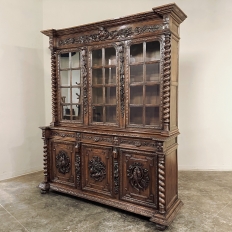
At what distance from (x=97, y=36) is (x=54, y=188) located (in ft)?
7.09

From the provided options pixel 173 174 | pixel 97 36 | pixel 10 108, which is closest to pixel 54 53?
pixel 97 36

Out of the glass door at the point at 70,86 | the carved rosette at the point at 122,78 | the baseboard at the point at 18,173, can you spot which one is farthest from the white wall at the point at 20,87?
the carved rosette at the point at 122,78

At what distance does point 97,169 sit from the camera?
2.99 meters

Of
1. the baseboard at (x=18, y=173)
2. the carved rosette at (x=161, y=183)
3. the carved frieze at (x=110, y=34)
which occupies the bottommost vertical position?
the baseboard at (x=18, y=173)

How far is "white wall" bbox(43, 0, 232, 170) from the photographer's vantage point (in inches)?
166

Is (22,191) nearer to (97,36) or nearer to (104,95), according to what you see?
(104,95)

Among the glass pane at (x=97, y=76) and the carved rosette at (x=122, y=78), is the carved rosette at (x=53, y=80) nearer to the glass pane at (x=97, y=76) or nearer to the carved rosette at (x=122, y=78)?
the glass pane at (x=97, y=76)

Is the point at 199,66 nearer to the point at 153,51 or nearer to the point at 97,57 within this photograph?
the point at 153,51

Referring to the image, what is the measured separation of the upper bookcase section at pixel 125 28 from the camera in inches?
98.5

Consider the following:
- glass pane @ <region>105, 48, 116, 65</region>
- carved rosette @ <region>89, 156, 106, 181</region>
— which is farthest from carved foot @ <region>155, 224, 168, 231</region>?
glass pane @ <region>105, 48, 116, 65</region>

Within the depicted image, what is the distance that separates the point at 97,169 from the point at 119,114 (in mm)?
760

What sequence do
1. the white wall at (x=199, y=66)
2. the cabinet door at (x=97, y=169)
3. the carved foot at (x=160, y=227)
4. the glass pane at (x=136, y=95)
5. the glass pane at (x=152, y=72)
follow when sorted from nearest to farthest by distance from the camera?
the carved foot at (x=160, y=227)
the glass pane at (x=152, y=72)
the glass pane at (x=136, y=95)
the cabinet door at (x=97, y=169)
the white wall at (x=199, y=66)

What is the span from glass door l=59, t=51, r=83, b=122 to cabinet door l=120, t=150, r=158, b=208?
3.01 feet

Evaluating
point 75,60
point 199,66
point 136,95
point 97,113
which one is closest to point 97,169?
point 97,113
